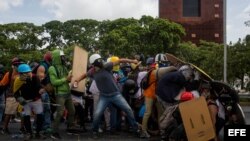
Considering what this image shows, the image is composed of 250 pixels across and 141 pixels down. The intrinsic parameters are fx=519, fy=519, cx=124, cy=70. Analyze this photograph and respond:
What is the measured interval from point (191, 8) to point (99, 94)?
88.3 m

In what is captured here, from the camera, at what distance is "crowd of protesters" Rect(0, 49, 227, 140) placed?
978cm

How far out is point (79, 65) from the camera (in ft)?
36.0

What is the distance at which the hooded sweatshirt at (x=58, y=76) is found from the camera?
407 inches

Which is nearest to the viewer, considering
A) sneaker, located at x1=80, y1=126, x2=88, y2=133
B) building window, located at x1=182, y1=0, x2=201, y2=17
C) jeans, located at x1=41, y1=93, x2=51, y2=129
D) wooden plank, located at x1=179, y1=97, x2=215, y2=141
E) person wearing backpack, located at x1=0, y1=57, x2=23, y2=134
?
wooden plank, located at x1=179, y1=97, x2=215, y2=141

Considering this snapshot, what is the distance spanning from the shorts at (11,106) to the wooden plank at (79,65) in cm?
145

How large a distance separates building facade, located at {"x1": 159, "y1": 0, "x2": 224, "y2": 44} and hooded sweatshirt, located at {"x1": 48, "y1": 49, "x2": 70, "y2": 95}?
274 feet

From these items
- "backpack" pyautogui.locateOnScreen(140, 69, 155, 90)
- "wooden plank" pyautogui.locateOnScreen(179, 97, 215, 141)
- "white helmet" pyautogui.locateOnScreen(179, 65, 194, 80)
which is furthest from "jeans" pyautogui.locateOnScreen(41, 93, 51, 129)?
"wooden plank" pyautogui.locateOnScreen(179, 97, 215, 141)

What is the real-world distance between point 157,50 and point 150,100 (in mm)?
36668

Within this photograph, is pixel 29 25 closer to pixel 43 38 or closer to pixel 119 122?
pixel 43 38

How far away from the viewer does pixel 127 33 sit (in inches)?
2000

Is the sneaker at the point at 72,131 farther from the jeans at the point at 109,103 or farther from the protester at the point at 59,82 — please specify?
the jeans at the point at 109,103

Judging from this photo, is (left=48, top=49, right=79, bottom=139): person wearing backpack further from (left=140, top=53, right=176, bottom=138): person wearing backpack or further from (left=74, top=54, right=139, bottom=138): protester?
(left=140, top=53, right=176, bottom=138): person wearing backpack

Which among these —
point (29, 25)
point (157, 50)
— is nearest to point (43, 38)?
point (29, 25)

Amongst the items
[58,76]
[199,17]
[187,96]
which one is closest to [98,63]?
[58,76]
